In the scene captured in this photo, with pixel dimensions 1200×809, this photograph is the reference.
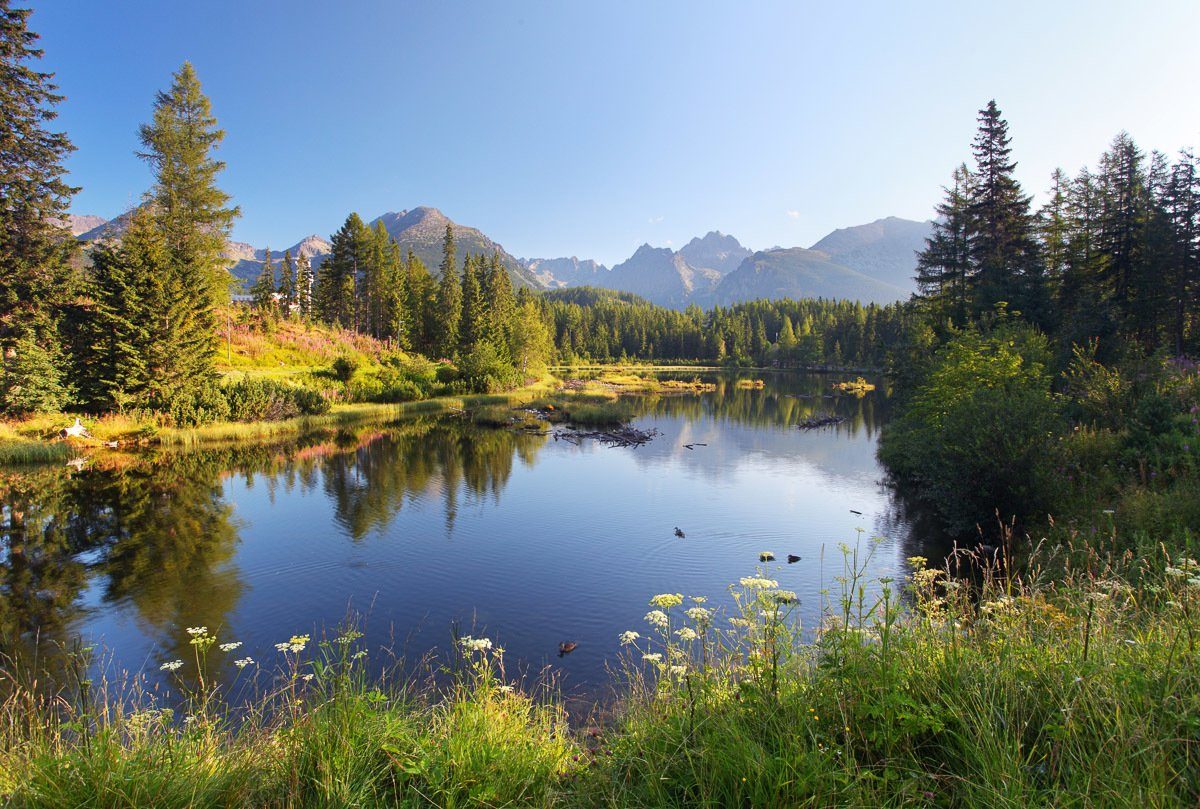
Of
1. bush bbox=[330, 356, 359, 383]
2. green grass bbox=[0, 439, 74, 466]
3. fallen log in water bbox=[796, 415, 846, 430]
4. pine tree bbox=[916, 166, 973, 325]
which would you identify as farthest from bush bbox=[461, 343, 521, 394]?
pine tree bbox=[916, 166, 973, 325]

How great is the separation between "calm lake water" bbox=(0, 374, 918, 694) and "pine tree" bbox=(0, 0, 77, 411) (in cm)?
898

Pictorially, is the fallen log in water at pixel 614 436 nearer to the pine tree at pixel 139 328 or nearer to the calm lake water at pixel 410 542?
the calm lake water at pixel 410 542

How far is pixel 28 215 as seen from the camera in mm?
28094

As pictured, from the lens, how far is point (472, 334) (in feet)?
218

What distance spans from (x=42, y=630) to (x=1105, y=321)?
40378mm

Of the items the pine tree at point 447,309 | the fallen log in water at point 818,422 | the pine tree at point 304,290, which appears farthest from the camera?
the pine tree at point 304,290

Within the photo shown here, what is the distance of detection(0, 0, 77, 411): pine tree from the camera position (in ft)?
89.9

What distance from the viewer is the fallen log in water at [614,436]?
37281 mm

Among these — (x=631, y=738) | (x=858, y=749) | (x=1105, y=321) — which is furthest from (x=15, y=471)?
(x=1105, y=321)

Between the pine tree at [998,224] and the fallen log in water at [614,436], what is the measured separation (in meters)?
21.2

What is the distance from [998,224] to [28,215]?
5369 centimetres

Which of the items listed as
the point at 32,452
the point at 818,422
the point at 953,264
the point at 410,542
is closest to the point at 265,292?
the point at 32,452

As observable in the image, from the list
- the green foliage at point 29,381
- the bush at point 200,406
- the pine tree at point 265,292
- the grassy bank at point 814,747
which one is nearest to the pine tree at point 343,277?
the pine tree at point 265,292

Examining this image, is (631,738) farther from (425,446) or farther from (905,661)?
(425,446)
